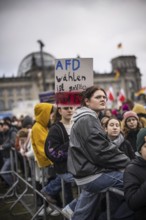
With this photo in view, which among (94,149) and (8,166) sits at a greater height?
(94,149)

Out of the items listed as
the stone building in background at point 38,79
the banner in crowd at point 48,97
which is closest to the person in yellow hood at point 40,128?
the banner in crowd at point 48,97

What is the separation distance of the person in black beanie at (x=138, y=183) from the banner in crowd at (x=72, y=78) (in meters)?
1.65

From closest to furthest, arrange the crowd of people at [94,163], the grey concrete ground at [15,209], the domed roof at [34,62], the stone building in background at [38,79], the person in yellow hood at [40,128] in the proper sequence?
1. the crowd of people at [94,163]
2. the person in yellow hood at [40,128]
3. the grey concrete ground at [15,209]
4. the stone building in background at [38,79]
5. the domed roof at [34,62]

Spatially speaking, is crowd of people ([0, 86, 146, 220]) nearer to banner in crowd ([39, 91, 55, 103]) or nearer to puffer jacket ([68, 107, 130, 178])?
puffer jacket ([68, 107, 130, 178])

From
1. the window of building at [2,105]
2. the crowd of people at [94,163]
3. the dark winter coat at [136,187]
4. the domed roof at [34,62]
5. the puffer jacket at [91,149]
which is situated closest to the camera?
the dark winter coat at [136,187]

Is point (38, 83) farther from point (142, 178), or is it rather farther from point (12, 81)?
point (142, 178)

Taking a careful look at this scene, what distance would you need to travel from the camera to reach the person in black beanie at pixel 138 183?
255 cm

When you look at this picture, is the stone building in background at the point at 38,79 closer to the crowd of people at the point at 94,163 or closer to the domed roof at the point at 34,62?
the domed roof at the point at 34,62

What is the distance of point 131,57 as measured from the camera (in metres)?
106

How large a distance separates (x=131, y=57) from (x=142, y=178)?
349 ft

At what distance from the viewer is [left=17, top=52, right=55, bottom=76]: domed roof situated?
102m

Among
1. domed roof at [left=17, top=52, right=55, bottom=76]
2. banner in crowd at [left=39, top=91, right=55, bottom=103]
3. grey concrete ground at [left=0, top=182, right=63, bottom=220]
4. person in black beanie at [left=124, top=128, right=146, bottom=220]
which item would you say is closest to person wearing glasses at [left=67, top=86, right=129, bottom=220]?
person in black beanie at [left=124, top=128, right=146, bottom=220]

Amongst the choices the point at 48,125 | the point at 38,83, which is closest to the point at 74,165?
the point at 48,125

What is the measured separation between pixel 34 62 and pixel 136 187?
99.8 metres
